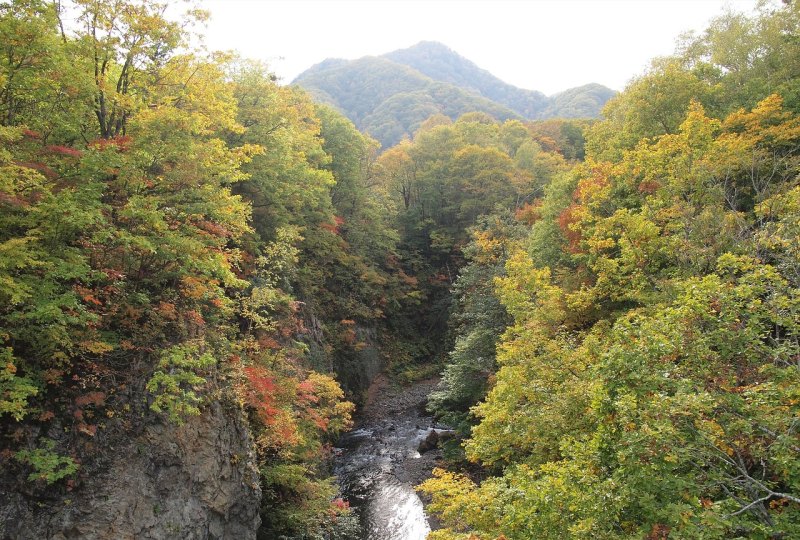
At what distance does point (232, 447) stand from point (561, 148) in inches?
1994

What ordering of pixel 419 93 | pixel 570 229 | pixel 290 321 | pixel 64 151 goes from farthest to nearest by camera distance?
1. pixel 419 93
2. pixel 570 229
3. pixel 290 321
4. pixel 64 151

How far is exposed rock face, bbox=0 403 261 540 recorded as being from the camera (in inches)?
306

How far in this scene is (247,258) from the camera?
17.3 metres

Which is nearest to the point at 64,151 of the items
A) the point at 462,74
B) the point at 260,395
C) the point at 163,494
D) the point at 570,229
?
the point at 163,494

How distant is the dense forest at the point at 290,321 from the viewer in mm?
6938

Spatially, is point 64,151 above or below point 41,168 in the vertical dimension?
above

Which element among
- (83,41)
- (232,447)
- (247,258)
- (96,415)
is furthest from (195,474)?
(83,41)

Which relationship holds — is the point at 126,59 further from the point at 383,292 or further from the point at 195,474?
the point at 383,292

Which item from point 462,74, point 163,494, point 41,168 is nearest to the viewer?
point 41,168

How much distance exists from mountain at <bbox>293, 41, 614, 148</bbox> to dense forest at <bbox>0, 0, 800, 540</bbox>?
81249 millimetres

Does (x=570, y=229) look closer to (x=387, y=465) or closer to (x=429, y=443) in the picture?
(x=429, y=443)

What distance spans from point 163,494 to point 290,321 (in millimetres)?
9808

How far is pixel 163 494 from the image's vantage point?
9.40 metres

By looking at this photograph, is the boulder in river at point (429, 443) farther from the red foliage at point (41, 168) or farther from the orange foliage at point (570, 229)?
the red foliage at point (41, 168)
